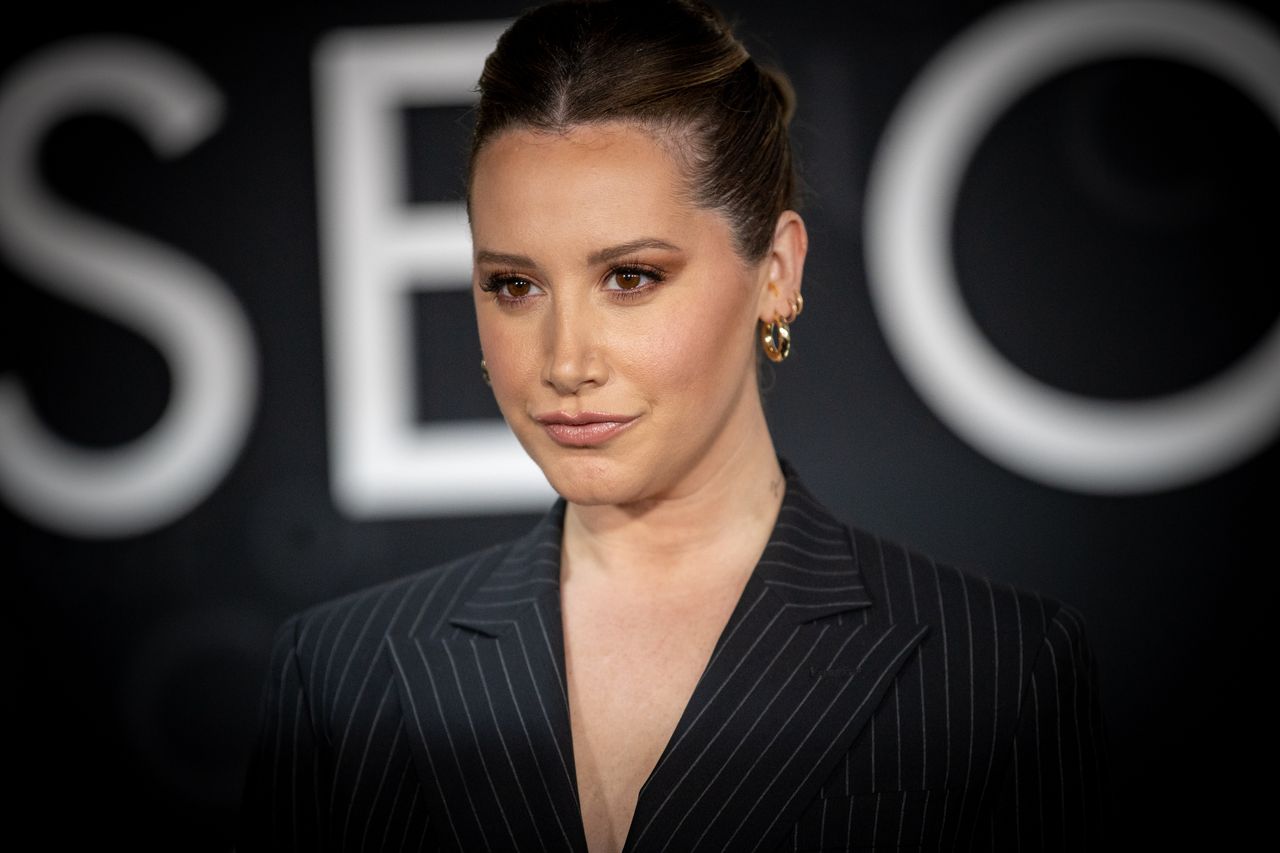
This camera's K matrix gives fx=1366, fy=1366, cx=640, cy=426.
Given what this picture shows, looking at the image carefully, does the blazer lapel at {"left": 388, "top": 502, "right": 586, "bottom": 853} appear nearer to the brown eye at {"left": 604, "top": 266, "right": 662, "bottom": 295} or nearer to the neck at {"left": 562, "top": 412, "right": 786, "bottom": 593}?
the neck at {"left": 562, "top": 412, "right": 786, "bottom": 593}

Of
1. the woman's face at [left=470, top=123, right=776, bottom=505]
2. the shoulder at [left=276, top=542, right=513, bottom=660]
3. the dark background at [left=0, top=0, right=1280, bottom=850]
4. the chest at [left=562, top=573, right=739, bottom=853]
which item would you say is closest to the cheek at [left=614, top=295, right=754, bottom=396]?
the woman's face at [left=470, top=123, right=776, bottom=505]

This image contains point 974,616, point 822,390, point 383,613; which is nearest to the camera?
point 974,616

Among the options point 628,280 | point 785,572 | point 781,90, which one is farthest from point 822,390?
point 628,280

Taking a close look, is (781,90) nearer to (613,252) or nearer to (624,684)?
(613,252)

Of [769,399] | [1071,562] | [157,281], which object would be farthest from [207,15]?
[1071,562]

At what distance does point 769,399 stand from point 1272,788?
122cm

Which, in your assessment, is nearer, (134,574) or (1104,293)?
(1104,293)

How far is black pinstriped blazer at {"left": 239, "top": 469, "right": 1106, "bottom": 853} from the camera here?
1307 mm

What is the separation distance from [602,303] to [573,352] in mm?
59

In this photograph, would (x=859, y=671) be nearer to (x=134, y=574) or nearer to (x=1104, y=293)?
(x=1104, y=293)

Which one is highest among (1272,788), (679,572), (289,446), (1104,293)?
(1104,293)

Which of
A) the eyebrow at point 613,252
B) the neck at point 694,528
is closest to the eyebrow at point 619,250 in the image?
the eyebrow at point 613,252

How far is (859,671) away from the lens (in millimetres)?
1368

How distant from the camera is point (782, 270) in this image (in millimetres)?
1498
